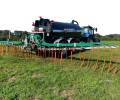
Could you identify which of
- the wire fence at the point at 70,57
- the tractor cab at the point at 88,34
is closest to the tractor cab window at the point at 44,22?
the wire fence at the point at 70,57

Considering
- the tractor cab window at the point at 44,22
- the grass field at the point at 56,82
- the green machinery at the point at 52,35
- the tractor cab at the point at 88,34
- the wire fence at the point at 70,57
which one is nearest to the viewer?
the grass field at the point at 56,82

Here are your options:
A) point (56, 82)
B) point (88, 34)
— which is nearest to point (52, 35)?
point (88, 34)

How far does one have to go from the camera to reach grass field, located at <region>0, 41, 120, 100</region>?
12.1m

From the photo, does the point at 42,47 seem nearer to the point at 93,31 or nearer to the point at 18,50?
the point at 18,50

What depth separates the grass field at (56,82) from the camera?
12.1 m

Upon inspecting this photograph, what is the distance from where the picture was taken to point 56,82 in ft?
44.6

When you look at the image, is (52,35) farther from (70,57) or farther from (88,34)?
(88,34)

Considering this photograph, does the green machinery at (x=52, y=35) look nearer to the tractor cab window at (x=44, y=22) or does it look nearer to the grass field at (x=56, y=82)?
the tractor cab window at (x=44, y=22)

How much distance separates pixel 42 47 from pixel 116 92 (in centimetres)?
914

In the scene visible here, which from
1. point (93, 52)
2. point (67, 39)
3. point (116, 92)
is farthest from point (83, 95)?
point (93, 52)

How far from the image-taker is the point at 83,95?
471 inches

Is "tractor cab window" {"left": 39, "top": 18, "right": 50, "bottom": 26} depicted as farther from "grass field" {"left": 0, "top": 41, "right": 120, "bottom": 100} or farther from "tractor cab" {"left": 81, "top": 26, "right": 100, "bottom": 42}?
"grass field" {"left": 0, "top": 41, "right": 120, "bottom": 100}

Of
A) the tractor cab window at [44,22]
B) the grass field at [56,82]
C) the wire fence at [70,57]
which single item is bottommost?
the grass field at [56,82]

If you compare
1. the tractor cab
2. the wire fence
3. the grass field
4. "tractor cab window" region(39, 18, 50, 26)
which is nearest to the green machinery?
"tractor cab window" region(39, 18, 50, 26)
